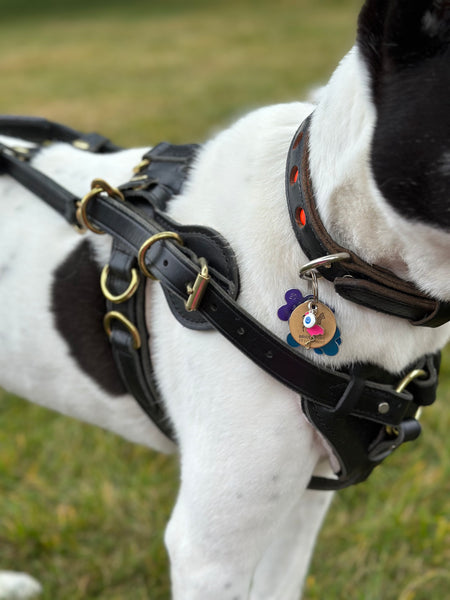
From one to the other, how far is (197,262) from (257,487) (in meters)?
0.40

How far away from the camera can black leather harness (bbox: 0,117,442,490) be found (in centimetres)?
118

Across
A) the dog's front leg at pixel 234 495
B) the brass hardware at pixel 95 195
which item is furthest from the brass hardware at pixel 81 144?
the dog's front leg at pixel 234 495

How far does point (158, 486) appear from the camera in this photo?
2445 millimetres

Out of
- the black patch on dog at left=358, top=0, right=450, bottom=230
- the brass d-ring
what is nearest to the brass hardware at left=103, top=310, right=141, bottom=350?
the brass d-ring

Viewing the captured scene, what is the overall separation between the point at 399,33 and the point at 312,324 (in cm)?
45

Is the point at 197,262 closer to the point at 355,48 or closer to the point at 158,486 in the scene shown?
the point at 355,48

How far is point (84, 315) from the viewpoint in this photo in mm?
1485

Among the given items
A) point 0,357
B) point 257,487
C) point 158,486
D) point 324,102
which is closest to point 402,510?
point 158,486

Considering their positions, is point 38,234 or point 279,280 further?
point 38,234

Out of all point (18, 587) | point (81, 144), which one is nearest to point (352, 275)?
point (81, 144)

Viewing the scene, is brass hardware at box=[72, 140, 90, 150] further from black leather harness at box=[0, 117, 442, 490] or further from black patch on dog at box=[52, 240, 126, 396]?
black patch on dog at box=[52, 240, 126, 396]

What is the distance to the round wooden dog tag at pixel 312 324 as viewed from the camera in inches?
45.5

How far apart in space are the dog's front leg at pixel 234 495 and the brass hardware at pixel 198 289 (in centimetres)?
18

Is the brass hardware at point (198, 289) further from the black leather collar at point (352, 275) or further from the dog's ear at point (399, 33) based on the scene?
the dog's ear at point (399, 33)
